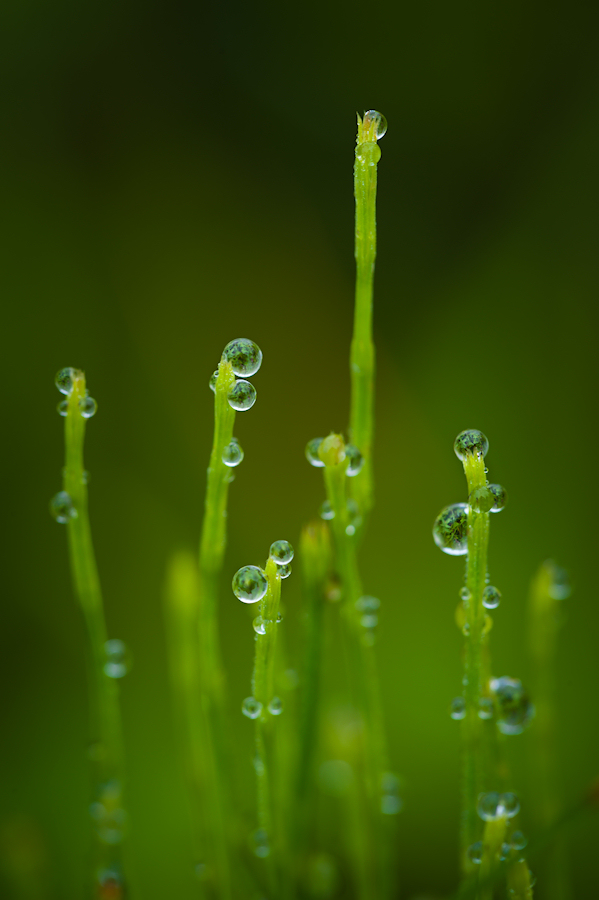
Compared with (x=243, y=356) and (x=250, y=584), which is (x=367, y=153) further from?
(x=250, y=584)

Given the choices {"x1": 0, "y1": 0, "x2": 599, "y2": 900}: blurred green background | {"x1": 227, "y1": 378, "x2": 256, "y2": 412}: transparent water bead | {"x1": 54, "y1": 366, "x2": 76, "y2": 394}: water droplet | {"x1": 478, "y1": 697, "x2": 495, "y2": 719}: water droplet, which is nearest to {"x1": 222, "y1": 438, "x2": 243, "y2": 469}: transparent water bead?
{"x1": 227, "y1": 378, "x2": 256, "y2": 412}: transparent water bead

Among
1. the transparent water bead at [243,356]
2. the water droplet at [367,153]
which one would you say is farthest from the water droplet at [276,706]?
the water droplet at [367,153]

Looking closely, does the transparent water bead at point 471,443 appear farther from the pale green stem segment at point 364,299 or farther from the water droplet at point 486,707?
the water droplet at point 486,707

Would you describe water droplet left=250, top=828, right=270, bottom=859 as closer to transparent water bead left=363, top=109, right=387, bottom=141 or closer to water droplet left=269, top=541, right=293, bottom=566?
water droplet left=269, top=541, right=293, bottom=566

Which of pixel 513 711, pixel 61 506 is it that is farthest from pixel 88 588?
pixel 513 711

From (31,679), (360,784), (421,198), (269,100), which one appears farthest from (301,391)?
(360,784)

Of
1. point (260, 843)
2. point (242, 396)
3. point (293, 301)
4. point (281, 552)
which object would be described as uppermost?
point (293, 301)
